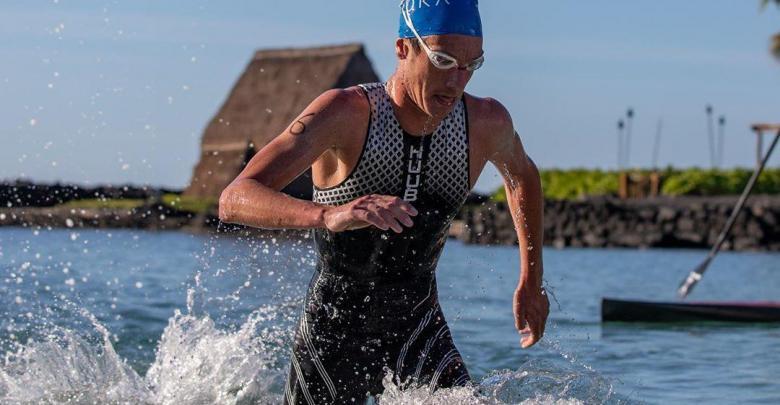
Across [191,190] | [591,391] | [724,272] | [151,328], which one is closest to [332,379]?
[591,391]

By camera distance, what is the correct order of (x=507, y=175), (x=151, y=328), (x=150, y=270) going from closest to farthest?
(x=507, y=175) → (x=151, y=328) → (x=150, y=270)

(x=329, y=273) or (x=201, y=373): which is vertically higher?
(x=329, y=273)

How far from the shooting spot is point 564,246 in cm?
4934

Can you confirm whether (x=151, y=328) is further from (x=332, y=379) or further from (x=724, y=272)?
(x=724, y=272)

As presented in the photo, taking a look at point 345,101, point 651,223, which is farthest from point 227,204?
point 651,223

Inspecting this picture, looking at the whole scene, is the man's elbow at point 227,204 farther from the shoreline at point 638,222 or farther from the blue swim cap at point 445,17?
the shoreline at point 638,222

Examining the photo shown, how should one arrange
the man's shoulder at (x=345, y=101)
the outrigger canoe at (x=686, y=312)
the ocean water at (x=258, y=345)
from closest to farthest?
the man's shoulder at (x=345, y=101) → the ocean water at (x=258, y=345) → the outrigger canoe at (x=686, y=312)

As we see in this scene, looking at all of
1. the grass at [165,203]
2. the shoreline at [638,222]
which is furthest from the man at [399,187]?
the grass at [165,203]

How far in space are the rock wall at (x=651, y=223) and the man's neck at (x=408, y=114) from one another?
3760 centimetres

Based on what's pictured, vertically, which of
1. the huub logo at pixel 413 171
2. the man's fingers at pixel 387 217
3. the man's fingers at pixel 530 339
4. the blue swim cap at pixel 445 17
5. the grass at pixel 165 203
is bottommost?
the grass at pixel 165 203

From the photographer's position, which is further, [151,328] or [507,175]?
[151,328]

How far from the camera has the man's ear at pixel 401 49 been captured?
15.9 feet

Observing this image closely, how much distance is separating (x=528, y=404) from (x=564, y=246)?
44.4 metres

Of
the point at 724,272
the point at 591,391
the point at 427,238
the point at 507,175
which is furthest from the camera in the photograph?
the point at 724,272
